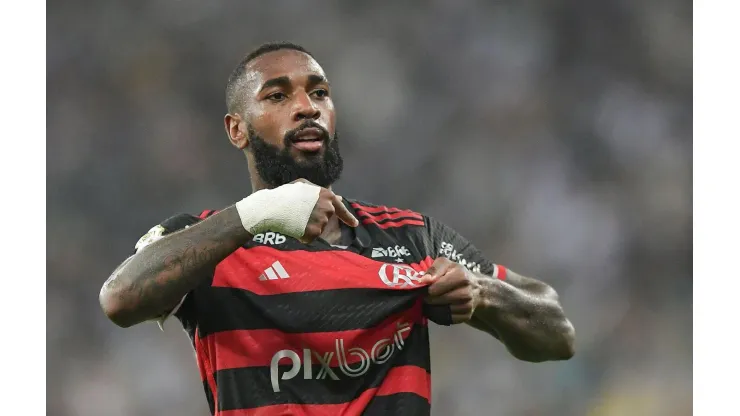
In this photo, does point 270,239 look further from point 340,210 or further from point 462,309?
point 462,309

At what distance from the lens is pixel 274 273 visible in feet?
7.53

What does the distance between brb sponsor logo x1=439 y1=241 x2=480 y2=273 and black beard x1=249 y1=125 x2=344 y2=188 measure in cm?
38

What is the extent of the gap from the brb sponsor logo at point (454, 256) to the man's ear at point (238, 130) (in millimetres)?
676

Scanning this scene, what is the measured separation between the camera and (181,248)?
207 centimetres

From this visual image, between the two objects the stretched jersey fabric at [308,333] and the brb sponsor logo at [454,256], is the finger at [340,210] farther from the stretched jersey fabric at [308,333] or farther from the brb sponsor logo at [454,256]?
the brb sponsor logo at [454,256]

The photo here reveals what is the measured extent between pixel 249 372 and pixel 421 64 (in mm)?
2633

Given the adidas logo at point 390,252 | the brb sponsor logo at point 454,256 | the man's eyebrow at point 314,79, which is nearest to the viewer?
the adidas logo at point 390,252

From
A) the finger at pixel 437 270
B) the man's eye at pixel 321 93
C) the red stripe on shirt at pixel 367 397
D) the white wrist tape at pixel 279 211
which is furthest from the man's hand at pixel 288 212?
the man's eye at pixel 321 93

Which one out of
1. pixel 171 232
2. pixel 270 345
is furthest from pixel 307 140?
pixel 270 345

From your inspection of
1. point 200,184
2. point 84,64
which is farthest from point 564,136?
point 84,64

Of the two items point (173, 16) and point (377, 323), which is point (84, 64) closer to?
point (173, 16)

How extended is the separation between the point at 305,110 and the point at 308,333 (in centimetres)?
67

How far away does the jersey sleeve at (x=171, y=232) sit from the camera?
221cm

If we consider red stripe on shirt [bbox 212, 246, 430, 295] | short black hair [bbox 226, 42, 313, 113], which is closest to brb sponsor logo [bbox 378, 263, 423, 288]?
red stripe on shirt [bbox 212, 246, 430, 295]
